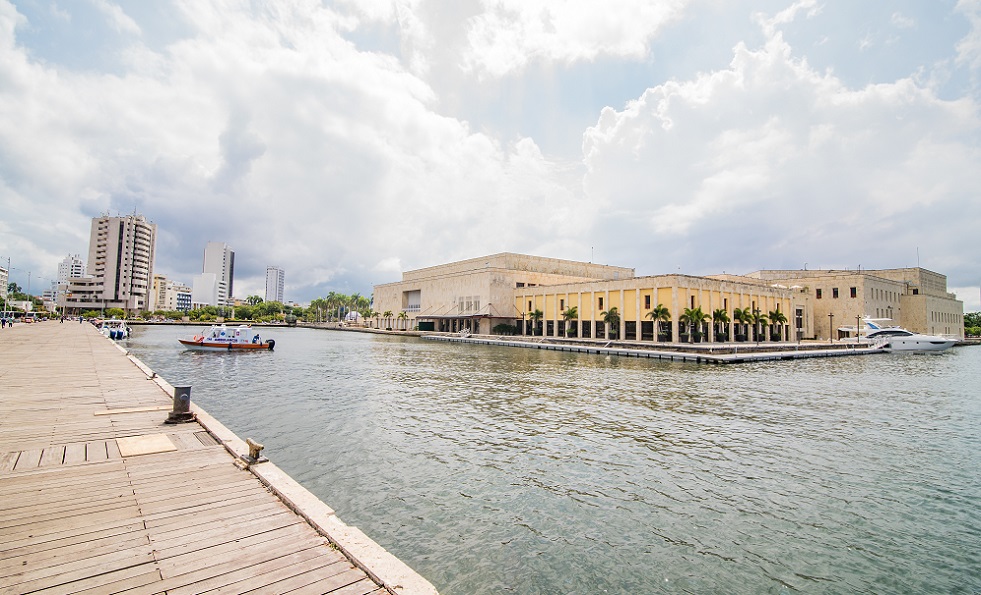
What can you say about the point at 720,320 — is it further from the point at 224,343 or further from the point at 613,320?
the point at 224,343

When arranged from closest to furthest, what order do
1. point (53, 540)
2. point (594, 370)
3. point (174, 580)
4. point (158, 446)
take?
point (174, 580)
point (53, 540)
point (158, 446)
point (594, 370)

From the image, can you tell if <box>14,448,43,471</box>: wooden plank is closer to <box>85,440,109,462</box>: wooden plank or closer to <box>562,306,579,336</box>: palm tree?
<box>85,440,109,462</box>: wooden plank

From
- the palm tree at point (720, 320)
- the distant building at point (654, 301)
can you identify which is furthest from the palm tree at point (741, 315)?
the palm tree at point (720, 320)

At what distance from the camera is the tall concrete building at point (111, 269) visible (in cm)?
15412

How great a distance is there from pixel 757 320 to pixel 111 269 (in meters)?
184

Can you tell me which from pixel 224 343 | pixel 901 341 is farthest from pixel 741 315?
pixel 224 343

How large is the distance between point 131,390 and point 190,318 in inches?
7448

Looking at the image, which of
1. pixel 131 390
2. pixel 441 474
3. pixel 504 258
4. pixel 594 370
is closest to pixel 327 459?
pixel 441 474

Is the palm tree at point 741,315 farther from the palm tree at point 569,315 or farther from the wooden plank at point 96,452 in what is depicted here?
the wooden plank at point 96,452

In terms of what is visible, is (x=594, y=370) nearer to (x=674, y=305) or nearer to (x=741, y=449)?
(x=741, y=449)

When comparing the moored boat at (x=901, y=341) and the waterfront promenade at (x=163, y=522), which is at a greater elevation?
the moored boat at (x=901, y=341)

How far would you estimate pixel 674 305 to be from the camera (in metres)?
61.4

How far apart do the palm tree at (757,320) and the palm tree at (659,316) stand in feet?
49.4

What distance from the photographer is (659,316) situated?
61.1 meters
